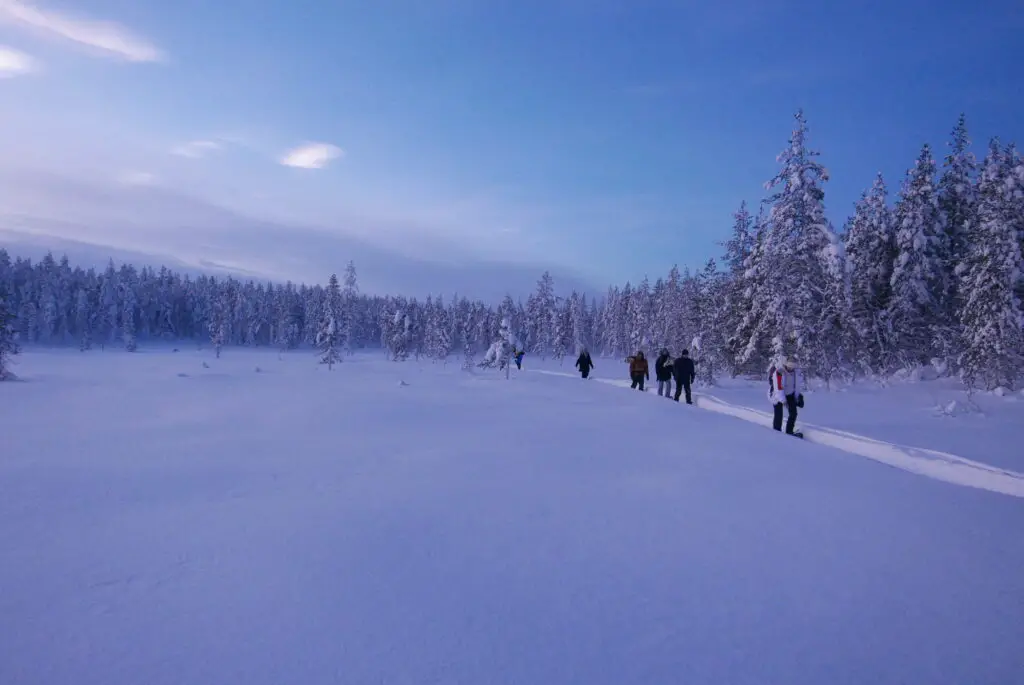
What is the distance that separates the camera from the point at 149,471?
8.47 m

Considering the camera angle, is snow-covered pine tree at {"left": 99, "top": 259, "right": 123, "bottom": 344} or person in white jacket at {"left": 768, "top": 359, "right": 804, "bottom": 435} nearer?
person in white jacket at {"left": 768, "top": 359, "right": 804, "bottom": 435}

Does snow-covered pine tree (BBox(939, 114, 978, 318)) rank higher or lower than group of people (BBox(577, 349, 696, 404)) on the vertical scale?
higher

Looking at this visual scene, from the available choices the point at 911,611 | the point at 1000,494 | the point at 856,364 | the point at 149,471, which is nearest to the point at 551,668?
the point at 911,611

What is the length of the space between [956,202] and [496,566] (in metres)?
40.8

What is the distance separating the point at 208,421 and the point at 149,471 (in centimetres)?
622

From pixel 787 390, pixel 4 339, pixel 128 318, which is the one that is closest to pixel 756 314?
pixel 787 390

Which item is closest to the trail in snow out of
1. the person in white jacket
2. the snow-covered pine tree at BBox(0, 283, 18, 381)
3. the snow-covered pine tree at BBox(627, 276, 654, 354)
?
the person in white jacket

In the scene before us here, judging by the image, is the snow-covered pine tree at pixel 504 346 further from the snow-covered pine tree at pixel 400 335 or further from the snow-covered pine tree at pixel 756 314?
the snow-covered pine tree at pixel 400 335

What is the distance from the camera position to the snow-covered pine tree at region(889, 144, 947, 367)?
30.8 metres

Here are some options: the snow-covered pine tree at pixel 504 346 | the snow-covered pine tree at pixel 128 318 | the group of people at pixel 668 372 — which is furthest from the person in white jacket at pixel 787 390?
the snow-covered pine tree at pixel 128 318

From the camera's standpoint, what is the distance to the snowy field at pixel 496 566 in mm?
3680

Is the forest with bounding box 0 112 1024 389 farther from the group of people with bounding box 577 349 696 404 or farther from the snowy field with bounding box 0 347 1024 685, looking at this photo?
the snowy field with bounding box 0 347 1024 685

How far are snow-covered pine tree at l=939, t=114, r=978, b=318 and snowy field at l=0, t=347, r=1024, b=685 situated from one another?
2752cm

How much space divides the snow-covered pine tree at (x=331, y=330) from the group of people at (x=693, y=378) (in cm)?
3682
